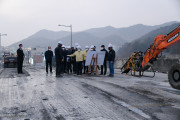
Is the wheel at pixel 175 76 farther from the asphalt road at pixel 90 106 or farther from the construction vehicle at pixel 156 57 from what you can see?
the asphalt road at pixel 90 106

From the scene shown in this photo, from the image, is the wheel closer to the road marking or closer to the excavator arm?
the road marking

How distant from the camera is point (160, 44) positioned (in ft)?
35.3

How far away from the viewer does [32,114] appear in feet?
15.0

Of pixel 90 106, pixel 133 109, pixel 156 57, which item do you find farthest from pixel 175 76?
pixel 156 57

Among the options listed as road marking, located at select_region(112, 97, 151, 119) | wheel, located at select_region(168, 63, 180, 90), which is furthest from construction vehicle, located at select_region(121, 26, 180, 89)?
road marking, located at select_region(112, 97, 151, 119)

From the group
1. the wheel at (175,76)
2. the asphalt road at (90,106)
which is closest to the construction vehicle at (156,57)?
the wheel at (175,76)

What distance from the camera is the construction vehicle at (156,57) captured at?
21.1 ft

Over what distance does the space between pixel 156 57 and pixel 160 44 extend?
1.18 metres

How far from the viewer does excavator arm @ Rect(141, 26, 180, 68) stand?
894 cm

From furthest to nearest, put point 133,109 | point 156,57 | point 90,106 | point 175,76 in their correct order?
point 156,57, point 175,76, point 90,106, point 133,109

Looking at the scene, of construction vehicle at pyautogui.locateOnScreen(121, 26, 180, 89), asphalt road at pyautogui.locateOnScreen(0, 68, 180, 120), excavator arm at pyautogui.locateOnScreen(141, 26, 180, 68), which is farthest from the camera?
excavator arm at pyautogui.locateOnScreen(141, 26, 180, 68)

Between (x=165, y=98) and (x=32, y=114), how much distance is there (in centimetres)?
366

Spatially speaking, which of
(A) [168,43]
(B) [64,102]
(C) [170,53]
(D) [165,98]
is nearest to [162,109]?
(D) [165,98]

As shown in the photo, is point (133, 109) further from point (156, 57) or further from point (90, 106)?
point (156, 57)
